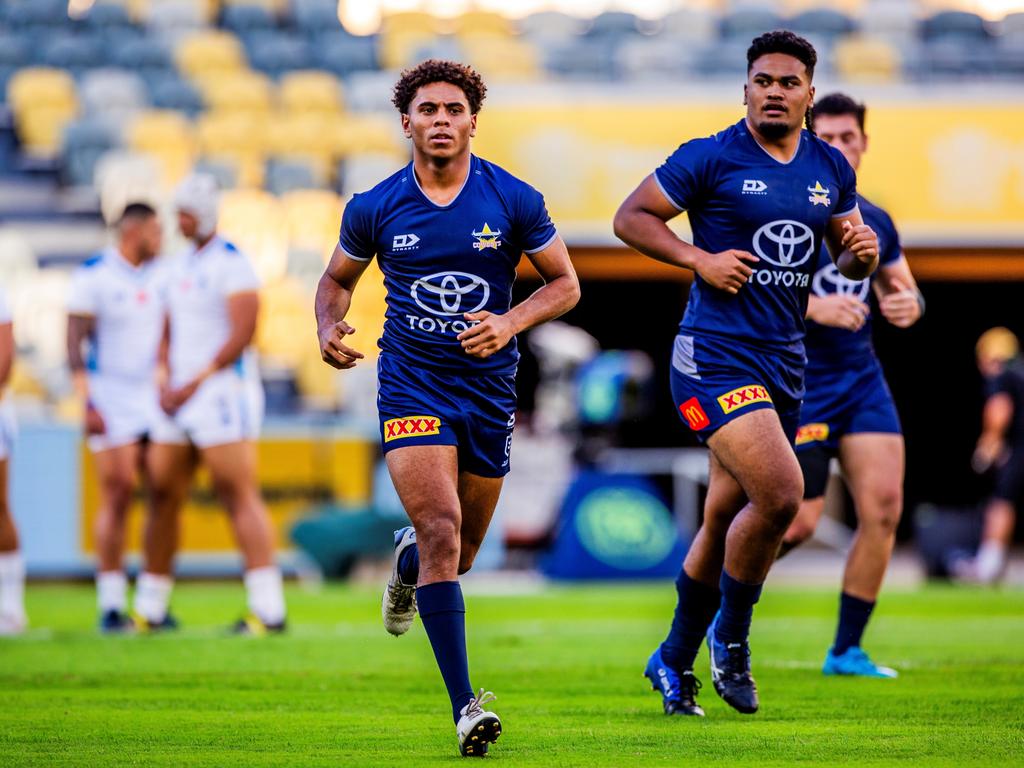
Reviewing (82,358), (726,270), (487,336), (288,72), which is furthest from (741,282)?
(288,72)

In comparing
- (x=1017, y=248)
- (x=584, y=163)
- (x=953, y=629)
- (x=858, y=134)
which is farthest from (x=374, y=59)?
(x=858, y=134)

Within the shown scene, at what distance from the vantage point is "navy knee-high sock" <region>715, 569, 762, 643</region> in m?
6.29

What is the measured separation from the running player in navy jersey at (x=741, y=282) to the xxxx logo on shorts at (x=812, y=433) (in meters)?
1.33

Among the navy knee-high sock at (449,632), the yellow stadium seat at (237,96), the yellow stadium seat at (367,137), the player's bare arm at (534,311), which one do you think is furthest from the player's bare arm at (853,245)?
the yellow stadium seat at (237,96)

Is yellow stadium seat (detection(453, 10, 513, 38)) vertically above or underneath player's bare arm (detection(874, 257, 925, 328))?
above

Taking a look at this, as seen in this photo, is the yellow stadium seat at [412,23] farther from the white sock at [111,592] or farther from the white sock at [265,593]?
the white sock at [265,593]

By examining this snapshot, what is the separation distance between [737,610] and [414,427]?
1.46 metres

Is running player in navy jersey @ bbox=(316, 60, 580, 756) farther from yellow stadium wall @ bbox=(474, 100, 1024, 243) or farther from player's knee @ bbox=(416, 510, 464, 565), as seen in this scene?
yellow stadium wall @ bbox=(474, 100, 1024, 243)

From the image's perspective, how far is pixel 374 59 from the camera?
2375 centimetres

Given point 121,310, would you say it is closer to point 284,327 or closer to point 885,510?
point 885,510

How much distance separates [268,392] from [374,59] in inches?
284

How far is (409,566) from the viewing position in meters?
6.21

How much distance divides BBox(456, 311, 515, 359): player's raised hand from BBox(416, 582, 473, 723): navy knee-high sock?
0.79 metres

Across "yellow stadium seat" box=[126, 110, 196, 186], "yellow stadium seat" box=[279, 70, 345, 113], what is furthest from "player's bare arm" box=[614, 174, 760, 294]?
"yellow stadium seat" box=[279, 70, 345, 113]
